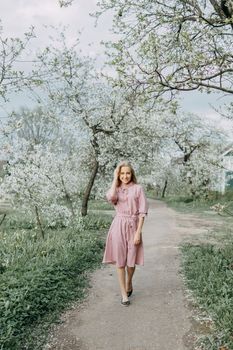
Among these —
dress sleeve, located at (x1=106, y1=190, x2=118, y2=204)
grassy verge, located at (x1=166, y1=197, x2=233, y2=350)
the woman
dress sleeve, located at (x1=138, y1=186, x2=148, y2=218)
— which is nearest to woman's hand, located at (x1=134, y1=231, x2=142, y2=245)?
the woman

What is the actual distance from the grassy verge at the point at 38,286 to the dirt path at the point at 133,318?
0.24 m

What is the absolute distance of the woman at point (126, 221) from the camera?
6840mm

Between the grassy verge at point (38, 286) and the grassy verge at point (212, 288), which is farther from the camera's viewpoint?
the grassy verge at point (38, 286)

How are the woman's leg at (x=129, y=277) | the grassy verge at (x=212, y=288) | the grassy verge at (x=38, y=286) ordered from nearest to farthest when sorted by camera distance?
the grassy verge at (x=212, y=288)
the grassy verge at (x=38, y=286)
the woman's leg at (x=129, y=277)

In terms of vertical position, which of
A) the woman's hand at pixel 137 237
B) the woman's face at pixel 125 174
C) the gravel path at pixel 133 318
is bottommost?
the gravel path at pixel 133 318

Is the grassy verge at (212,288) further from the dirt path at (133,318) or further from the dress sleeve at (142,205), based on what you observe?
the dress sleeve at (142,205)

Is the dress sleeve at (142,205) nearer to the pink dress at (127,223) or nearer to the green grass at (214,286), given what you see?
the pink dress at (127,223)

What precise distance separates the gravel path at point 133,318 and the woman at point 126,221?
417mm

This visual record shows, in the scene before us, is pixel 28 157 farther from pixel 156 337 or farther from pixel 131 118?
pixel 156 337

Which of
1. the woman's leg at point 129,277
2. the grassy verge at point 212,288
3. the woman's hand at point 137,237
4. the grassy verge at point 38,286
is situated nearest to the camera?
the grassy verge at point 212,288

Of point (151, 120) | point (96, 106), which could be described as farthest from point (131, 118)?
point (151, 120)

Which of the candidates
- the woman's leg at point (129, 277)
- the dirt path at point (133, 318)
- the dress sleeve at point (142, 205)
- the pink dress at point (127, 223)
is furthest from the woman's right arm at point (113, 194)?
the dirt path at point (133, 318)

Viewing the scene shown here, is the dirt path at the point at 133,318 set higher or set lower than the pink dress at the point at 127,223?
lower

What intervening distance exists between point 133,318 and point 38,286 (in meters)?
1.62
